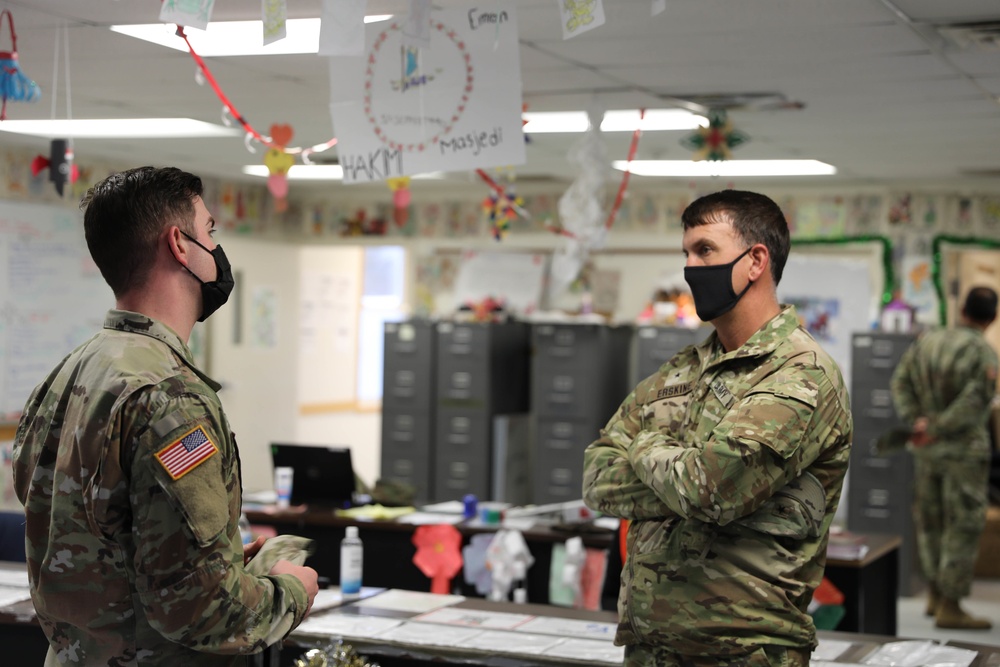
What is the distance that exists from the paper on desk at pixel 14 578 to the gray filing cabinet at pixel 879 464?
17.6 feet

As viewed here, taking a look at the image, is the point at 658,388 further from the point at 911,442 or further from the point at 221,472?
the point at 911,442

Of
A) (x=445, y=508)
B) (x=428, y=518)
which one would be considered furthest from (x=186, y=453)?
(x=445, y=508)

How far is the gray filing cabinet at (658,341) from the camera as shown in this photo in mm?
8500

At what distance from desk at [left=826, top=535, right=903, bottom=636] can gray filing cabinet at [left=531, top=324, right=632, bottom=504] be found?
3415 millimetres

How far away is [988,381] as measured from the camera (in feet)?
21.7

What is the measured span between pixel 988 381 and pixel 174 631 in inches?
226

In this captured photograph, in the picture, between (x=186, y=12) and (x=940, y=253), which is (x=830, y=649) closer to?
(x=186, y=12)

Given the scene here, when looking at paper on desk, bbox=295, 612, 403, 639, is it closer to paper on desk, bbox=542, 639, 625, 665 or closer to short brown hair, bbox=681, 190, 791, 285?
paper on desk, bbox=542, 639, 625, 665

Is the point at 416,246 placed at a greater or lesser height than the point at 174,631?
greater

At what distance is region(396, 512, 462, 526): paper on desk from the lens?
5.30 meters

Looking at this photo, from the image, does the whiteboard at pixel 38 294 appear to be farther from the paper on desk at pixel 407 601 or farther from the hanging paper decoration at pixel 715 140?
the paper on desk at pixel 407 601

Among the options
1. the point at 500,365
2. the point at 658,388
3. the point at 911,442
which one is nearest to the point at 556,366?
the point at 500,365

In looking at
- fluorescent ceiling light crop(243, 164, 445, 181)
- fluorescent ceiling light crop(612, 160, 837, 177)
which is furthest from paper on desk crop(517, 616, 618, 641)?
fluorescent ceiling light crop(243, 164, 445, 181)

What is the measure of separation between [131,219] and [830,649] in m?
2.25
